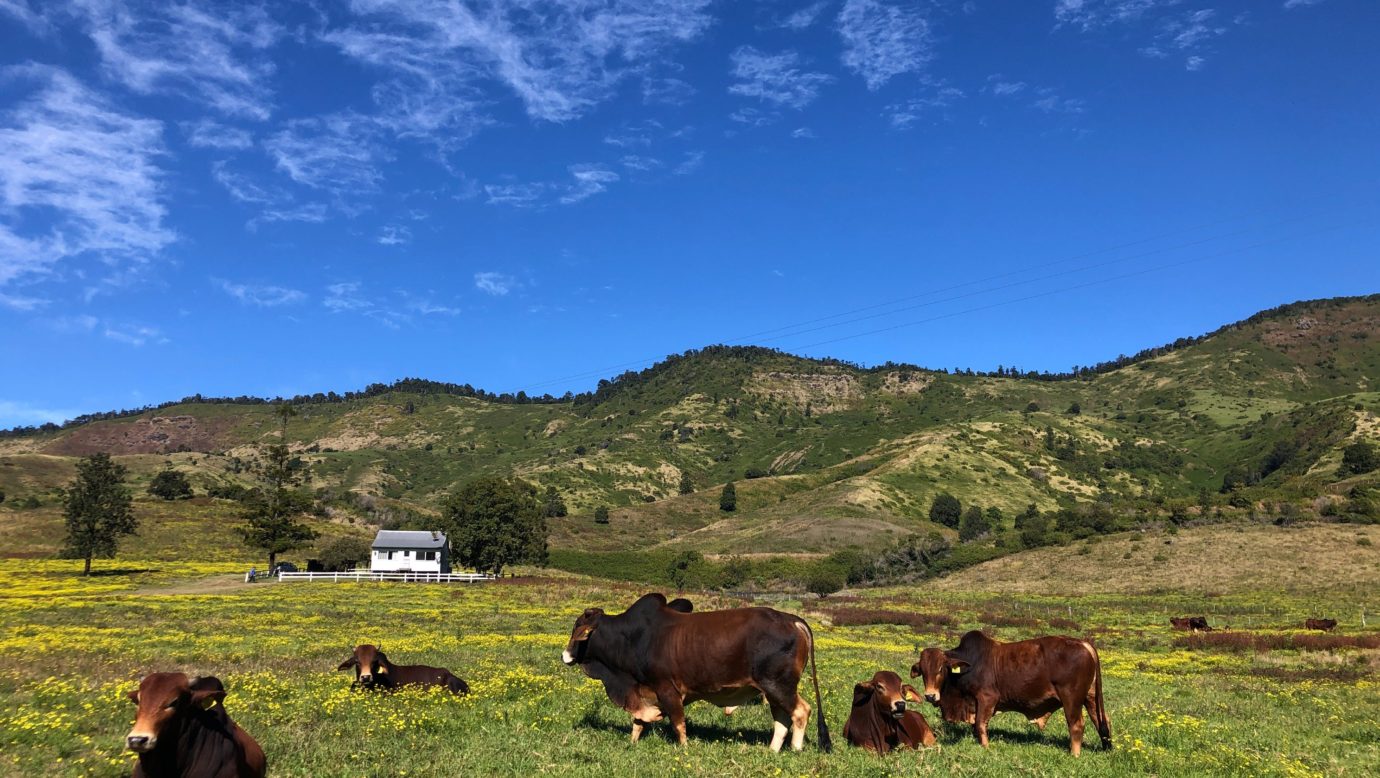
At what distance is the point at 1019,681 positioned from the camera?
523 inches

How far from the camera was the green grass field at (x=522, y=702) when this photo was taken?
10.6m

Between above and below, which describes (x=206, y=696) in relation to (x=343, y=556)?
above

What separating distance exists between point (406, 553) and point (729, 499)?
10000 centimetres

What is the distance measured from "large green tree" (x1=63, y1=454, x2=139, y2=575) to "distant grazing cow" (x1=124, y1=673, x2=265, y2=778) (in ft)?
265

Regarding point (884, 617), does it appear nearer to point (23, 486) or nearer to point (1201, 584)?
point (1201, 584)

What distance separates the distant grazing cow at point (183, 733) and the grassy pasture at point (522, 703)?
5.89 feet

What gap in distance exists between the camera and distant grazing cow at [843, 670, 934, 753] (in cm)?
1272

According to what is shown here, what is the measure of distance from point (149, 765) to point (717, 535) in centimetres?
14068

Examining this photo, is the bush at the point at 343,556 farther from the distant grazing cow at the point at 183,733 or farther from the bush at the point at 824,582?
the distant grazing cow at the point at 183,733

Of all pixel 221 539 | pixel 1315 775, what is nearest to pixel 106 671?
pixel 1315 775

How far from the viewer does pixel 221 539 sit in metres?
102

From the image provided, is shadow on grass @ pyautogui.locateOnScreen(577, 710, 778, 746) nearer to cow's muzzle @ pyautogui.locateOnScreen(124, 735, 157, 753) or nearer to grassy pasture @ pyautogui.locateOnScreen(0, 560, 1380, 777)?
grassy pasture @ pyautogui.locateOnScreen(0, 560, 1380, 777)

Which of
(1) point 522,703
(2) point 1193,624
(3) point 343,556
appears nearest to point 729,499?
(3) point 343,556

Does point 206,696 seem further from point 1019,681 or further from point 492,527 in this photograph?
point 492,527
